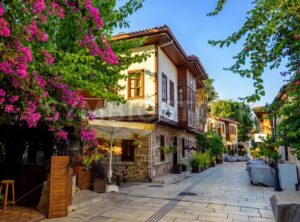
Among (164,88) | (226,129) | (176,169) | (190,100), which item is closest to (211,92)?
(226,129)

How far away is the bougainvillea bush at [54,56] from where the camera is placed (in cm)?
→ 324

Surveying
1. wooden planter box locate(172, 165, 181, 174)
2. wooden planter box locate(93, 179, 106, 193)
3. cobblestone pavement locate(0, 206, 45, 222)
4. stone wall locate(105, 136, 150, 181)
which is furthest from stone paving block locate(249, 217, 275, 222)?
wooden planter box locate(172, 165, 181, 174)

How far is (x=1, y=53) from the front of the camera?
10.1 feet

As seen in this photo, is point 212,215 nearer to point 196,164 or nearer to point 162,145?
point 162,145

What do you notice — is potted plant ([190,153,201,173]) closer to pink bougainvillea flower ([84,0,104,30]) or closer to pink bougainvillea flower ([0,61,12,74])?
pink bougainvillea flower ([84,0,104,30])

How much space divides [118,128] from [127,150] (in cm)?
423

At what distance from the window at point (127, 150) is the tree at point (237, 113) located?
3601 centimetres

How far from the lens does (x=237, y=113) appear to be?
163 ft

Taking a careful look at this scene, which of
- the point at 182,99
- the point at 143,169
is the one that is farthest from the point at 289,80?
the point at 182,99

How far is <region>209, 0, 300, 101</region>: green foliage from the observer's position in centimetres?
342

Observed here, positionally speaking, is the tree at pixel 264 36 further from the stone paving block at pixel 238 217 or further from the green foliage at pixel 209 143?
the green foliage at pixel 209 143

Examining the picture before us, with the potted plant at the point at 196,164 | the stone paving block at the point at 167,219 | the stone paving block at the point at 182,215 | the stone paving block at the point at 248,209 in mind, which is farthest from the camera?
the potted plant at the point at 196,164

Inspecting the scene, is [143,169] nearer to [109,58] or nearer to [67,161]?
[67,161]

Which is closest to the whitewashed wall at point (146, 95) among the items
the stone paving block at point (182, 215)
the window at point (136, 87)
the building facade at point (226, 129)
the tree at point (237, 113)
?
the window at point (136, 87)
